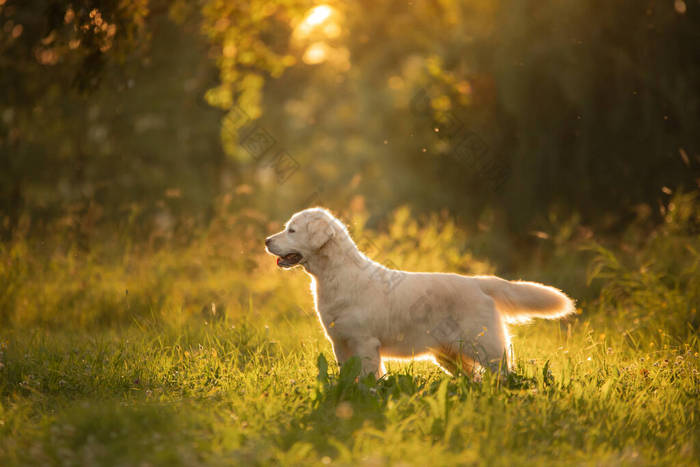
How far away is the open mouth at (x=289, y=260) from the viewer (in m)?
5.37

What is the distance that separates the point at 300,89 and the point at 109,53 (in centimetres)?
2074

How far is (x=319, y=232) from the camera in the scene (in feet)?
17.2

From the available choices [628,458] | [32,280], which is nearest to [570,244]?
[628,458]

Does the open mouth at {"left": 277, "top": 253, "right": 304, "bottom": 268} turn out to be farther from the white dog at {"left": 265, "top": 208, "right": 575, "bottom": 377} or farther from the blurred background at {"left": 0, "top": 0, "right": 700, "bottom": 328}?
the blurred background at {"left": 0, "top": 0, "right": 700, "bottom": 328}

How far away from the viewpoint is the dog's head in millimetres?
5262

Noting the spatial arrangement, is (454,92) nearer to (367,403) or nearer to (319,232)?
(319,232)

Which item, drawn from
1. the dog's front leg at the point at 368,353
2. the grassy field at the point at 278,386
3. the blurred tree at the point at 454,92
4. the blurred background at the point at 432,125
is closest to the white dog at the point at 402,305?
the dog's front leg at the point at 368,353

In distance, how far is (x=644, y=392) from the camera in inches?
184

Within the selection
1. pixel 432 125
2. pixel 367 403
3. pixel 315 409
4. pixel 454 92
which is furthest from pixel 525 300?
pixel 432 125

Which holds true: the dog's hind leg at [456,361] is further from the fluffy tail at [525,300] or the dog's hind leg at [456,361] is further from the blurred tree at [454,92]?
the blurred tree at [454,92]

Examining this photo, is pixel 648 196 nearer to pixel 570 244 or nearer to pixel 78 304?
pixel 570 244

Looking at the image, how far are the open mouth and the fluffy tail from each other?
59.6 inches

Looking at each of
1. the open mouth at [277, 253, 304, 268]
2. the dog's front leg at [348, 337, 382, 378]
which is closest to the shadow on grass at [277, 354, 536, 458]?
the dog's front leg at [348, 337, 382, 378]

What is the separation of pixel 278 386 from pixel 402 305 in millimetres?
1183
